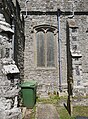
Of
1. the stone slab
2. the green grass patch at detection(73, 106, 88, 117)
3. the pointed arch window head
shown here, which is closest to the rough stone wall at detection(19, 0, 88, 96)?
the pointed arch window head

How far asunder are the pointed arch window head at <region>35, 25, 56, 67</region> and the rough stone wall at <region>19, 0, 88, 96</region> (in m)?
0.41

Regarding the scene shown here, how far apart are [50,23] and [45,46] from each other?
1.59 meters

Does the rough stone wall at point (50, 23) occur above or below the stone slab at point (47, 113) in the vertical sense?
above

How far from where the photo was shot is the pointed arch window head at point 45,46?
1432 cm

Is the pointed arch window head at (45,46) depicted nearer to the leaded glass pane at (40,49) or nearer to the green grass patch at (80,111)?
the leaded glass pane at (40,49)

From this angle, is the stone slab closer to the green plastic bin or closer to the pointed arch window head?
the green plastic bin

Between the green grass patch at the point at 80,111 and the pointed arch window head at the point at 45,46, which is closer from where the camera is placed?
the green grass patch at the point at 80,111

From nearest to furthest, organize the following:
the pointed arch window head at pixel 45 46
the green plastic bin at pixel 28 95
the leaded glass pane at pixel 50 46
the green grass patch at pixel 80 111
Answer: the green grass patch at pixel 80 111, the green plastic bin at pixel 28 95, the pointed arch window head at pixel 45 46, the leaded glass pane at pixel 50 46

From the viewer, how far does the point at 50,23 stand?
1422cm

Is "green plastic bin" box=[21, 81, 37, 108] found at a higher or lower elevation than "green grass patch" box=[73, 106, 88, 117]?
higher

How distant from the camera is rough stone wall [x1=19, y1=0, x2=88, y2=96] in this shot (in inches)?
Result: 547

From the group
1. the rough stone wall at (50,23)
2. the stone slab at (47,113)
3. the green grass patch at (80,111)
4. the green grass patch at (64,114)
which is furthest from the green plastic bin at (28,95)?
the rough stone wall at (50,23)

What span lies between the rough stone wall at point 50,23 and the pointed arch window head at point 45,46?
0.41 m

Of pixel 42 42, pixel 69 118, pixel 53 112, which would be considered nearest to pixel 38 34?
pixel 42 42
